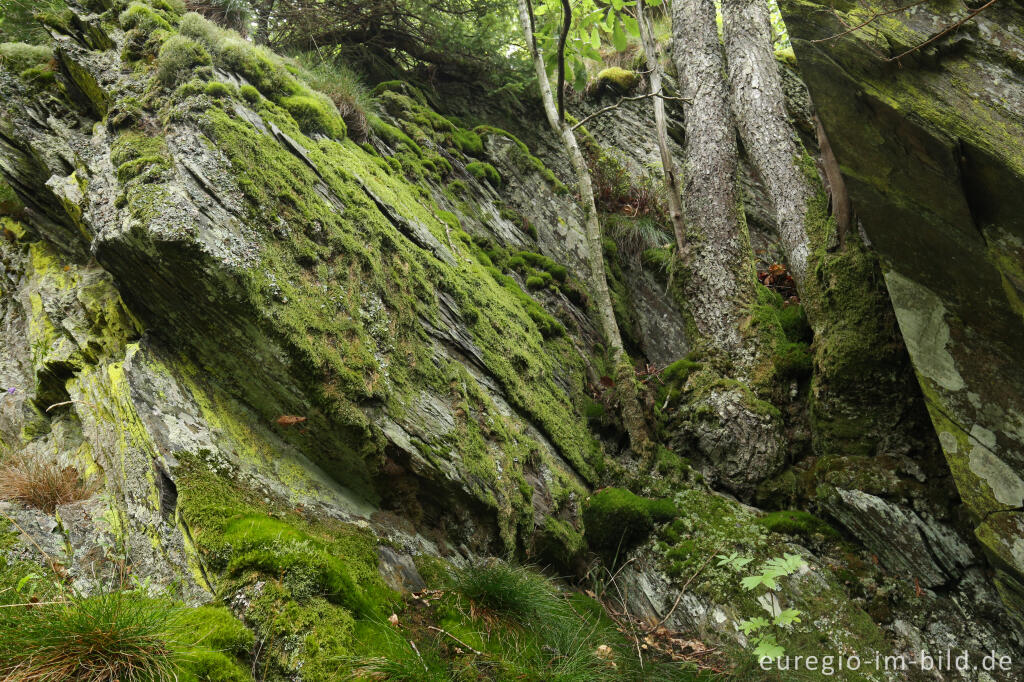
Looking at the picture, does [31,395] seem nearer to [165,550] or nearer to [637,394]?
[165,550]

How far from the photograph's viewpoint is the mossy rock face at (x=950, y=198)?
339cm

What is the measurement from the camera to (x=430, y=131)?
7.87 metres

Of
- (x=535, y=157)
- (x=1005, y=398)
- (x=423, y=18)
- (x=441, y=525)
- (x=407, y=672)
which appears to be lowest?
(x=441, y=525)

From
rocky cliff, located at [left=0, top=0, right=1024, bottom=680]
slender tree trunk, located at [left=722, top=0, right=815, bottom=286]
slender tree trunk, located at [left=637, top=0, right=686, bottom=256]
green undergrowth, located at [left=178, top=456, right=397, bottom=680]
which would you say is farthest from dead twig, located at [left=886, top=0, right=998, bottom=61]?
green undergrowth, located at [left=178, top=456, right=397, bottom=680]

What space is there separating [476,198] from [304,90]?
2519 millimetres

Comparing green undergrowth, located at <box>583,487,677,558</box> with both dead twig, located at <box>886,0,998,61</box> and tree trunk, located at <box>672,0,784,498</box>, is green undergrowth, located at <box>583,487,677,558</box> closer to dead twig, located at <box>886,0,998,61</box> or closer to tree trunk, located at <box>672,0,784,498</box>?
tree trunk, located at <box>672,0,784,498</box>

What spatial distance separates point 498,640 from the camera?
10.1 feet

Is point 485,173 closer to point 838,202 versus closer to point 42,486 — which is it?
point 838,202

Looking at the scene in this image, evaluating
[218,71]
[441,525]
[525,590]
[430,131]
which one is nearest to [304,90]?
[218,71]

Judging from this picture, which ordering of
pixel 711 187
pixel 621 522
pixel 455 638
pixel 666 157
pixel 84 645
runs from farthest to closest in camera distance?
pixel 666 157, pixel 711 187, pixel 621 522, pixel 455 638, pixel 84 645

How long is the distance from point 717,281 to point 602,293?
1.20 meters

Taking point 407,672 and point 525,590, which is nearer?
point 407,672

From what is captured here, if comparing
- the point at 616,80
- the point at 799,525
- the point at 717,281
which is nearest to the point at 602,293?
the point at 717,281

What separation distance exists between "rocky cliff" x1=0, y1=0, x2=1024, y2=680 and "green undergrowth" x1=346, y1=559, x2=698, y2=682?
81mm
